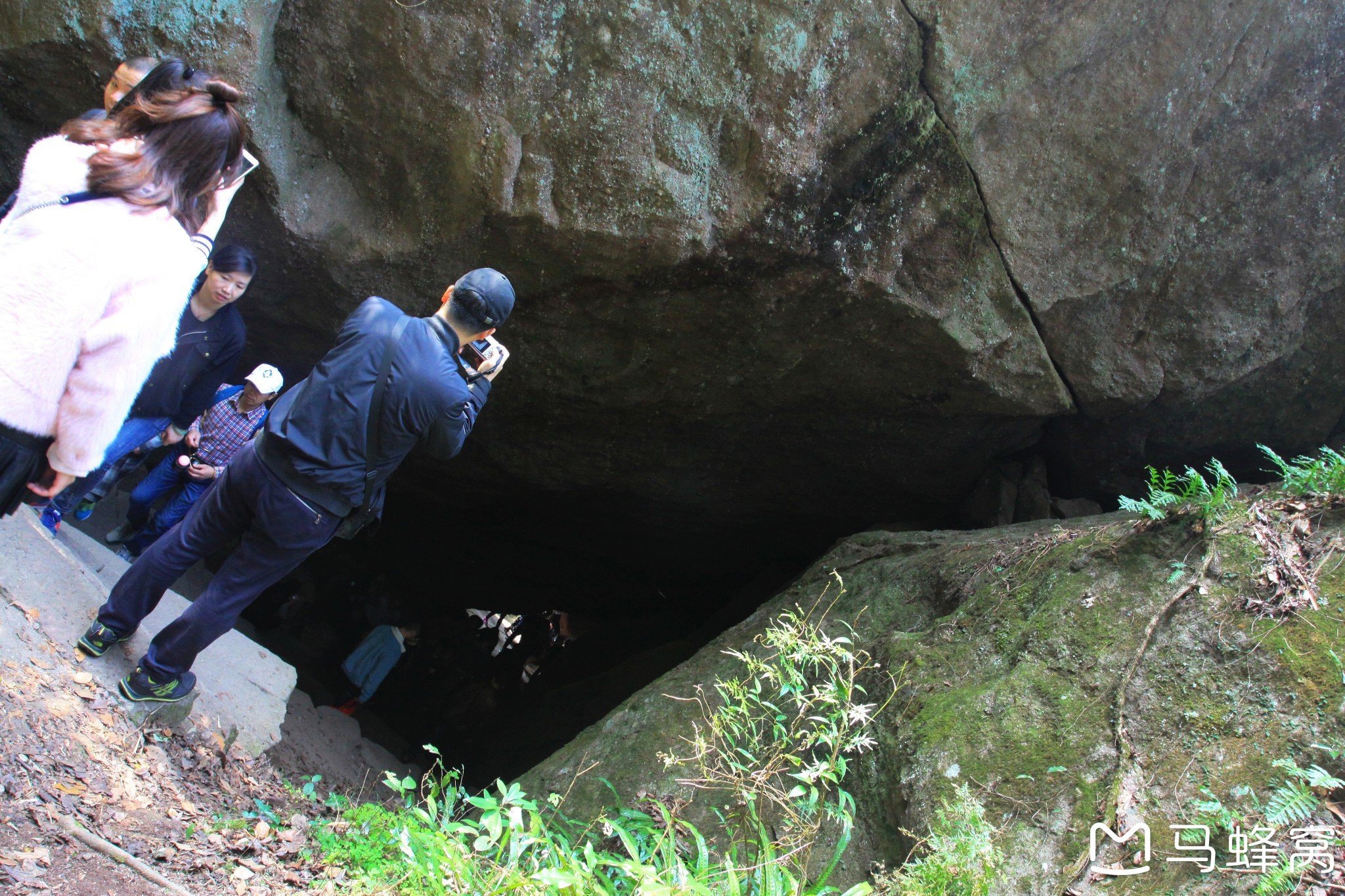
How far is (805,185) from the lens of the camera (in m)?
3.64

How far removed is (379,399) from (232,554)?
77 centimetres

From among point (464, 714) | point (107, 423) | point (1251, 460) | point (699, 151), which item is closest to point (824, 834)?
point (107, 423)

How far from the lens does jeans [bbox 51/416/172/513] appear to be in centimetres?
340

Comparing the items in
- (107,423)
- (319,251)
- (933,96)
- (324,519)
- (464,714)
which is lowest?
(464,714)

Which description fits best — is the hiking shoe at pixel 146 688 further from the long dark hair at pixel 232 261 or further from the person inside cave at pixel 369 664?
the person inside cave at pixel 369 664

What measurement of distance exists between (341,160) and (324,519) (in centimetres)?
180

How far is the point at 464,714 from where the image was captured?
8.08 metres

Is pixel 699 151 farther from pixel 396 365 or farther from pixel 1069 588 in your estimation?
pixel 1069 588

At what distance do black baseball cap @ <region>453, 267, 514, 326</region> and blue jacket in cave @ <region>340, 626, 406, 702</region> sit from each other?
4.78 metres

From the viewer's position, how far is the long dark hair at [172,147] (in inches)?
71.7

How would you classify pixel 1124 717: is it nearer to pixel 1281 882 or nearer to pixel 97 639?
pixel 1281 882

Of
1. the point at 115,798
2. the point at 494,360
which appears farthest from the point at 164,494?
the point at 494,360

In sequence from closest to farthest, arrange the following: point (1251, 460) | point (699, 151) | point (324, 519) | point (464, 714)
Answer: point (324, 519)
point (699, 151)
point (1251, 460)
point (464, 714)

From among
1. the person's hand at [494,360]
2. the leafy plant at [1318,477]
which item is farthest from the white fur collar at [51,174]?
the leafy plant at [1318,477]
